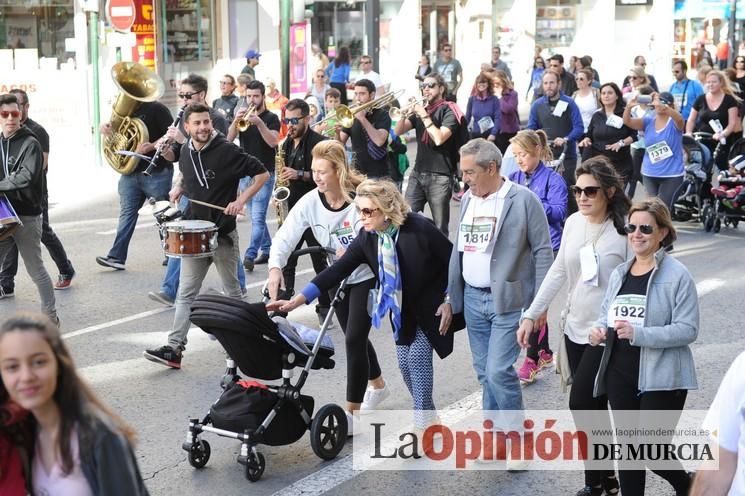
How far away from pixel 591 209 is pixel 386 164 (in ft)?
20.3

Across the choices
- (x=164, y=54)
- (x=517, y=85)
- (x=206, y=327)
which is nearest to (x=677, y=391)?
(x=206, y=327)

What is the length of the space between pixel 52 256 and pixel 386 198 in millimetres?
5458

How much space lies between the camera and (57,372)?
Answer: 3.32 metres

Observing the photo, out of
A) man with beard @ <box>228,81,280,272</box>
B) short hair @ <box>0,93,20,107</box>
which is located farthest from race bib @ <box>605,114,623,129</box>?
short hair @ <box>0,93,20,107</box>

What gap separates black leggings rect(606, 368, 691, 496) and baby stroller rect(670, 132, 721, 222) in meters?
8.89

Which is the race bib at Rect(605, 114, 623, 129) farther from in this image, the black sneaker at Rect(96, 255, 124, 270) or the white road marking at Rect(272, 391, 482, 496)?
the white road marking at Rect(272, 391, 482, 496)

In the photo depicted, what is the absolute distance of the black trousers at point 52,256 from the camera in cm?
1065

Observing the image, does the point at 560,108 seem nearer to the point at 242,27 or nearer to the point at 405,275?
the point at 405,275

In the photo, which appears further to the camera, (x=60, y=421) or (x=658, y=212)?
(x=658, y=212)

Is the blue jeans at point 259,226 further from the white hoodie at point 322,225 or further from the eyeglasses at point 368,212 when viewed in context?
the eyeglasses at point 368,212

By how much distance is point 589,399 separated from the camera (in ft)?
18.2

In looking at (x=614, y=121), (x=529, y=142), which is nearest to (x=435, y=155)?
(x=614, y=121)

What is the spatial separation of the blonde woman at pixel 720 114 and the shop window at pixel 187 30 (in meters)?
14.4

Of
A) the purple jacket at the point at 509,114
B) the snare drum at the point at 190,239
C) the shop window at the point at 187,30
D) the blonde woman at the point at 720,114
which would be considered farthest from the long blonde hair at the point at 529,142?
the shop window at the point at 187,30
